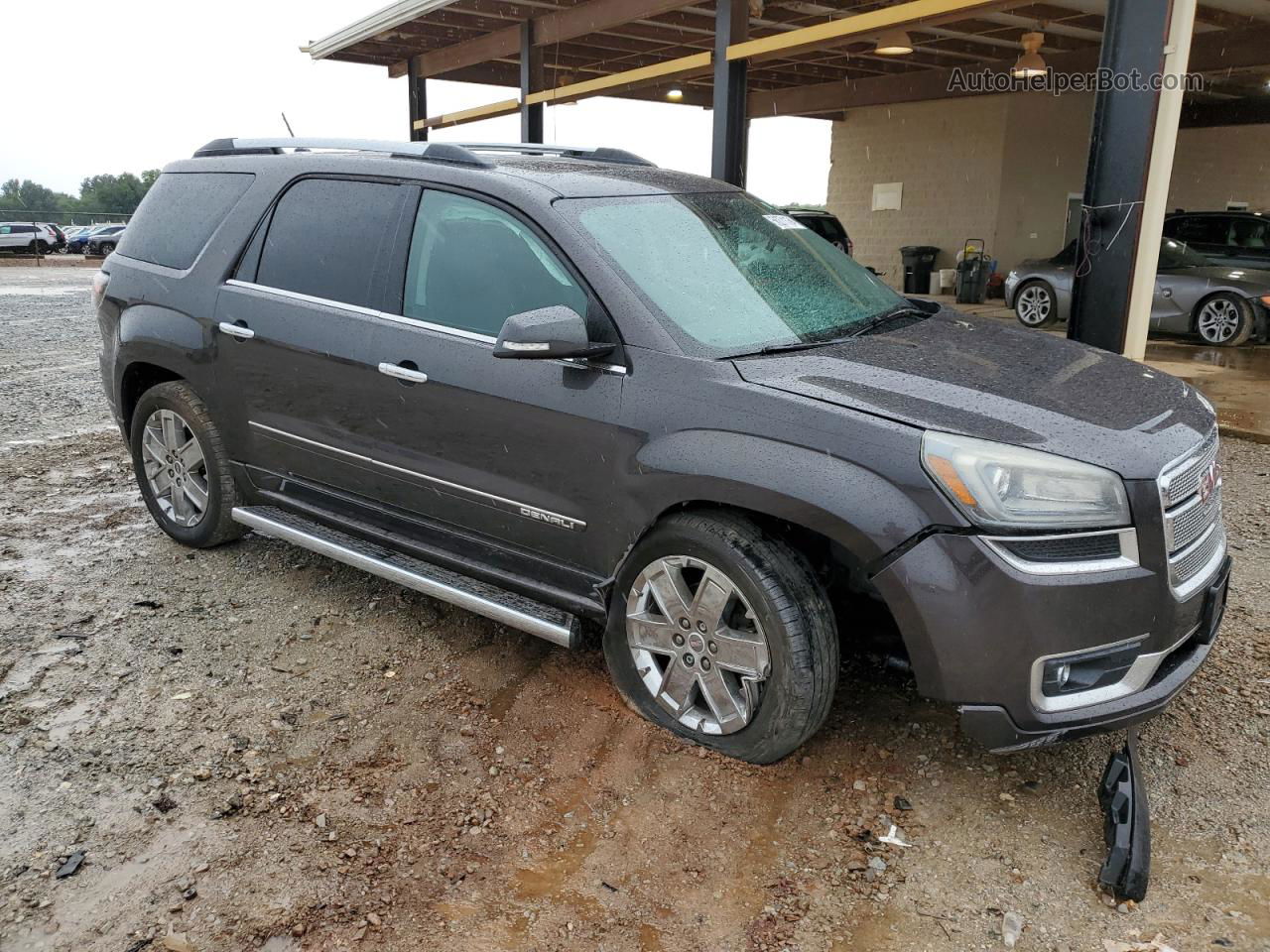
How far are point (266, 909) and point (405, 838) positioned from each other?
0.41 m

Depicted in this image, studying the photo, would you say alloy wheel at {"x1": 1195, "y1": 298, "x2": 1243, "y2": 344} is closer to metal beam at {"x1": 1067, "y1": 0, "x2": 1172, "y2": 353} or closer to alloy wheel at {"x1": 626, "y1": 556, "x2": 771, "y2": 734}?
metal beam at {"x1": 1067, "y1": 0, "x2": 1172, "y2": 353}

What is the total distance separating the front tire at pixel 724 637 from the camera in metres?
2.88

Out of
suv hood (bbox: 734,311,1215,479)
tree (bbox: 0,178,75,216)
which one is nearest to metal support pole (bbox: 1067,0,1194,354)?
suv hood (bbox: 734,311,1215,479)

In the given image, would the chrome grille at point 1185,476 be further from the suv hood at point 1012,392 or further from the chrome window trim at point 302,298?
the chrome window trim at point 302,298

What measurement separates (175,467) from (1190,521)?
4275mm

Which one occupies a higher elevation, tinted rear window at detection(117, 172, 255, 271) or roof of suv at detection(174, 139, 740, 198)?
roof of suv at detection(174, 139, 740, 198)

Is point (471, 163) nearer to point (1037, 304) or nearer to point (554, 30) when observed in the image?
point (554, 30)

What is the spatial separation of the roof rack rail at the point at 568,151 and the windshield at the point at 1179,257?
33.4 feet

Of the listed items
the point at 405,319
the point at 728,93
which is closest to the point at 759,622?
the point at 405,319

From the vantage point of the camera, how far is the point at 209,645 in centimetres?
397

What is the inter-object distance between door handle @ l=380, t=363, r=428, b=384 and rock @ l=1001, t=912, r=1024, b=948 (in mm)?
2466

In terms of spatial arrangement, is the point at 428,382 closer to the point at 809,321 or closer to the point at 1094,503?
the point at 809,321

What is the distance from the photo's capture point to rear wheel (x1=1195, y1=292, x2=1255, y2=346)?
11.9m

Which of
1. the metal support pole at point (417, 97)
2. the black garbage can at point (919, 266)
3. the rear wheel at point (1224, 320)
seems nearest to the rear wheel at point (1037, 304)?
the rear wheel at point (1224, 320)
